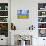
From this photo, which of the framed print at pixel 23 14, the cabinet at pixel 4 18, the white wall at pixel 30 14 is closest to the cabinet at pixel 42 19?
the white wall at pixel 30 14

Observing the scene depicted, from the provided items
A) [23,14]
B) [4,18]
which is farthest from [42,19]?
[4,18]

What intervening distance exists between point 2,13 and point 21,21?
1.02m

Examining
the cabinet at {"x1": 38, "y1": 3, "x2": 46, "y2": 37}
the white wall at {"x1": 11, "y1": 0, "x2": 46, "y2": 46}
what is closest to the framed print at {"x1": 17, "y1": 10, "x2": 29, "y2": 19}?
the white wall at {"x1": 11, "y1": 0, "x2": 46, "y2": 46}

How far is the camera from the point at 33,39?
5824 mm

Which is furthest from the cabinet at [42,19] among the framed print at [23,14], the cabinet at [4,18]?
the cabinet at [4,18]

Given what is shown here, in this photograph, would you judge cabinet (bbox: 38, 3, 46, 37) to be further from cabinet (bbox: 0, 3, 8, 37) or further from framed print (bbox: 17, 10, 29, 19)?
cabinet (bbox: 0, 3, 8, 37)

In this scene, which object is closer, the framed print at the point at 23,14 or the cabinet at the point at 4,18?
the framed print at the point at 23,14

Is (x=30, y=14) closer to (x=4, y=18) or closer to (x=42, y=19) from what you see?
(x=42, y=19)

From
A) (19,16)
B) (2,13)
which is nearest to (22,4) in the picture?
(19,16)

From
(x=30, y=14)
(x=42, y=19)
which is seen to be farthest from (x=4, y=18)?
(x=42, y=19)

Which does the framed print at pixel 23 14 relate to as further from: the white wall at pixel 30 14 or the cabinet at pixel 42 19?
the cabinet at pixel 42 19

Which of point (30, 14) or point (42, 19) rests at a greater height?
point (30, 14)

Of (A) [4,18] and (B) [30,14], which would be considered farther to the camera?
(A) [4,18]

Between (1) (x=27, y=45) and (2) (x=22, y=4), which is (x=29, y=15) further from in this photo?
(1) (x=27, y=45)
